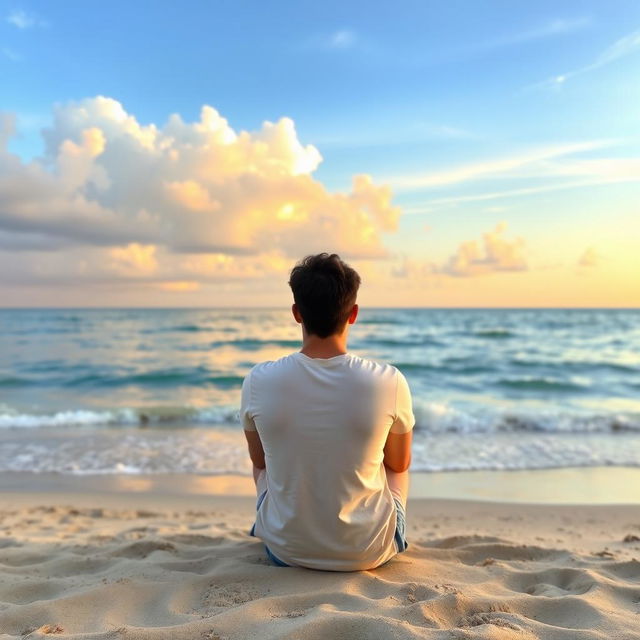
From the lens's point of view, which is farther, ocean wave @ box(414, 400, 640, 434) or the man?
ocean wave @ box(414, 400, 640, 434)

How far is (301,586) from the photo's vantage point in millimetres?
2637

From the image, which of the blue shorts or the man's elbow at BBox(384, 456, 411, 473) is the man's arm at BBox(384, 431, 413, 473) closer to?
the man's elbow at BBox(384, 456, 411, 473)

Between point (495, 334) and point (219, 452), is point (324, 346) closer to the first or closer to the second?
point (219, 452)

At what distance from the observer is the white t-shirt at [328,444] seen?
8.09 feet

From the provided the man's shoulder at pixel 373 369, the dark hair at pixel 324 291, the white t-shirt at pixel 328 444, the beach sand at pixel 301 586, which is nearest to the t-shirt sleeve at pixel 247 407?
the white t-shirt at pixel 328 444

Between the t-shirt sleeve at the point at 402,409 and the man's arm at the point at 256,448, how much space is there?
70cm

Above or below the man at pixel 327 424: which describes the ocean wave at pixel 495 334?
below

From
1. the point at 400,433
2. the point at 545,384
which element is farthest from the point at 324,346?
the point at 545,384

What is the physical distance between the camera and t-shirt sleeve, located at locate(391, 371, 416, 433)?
253 centimetres

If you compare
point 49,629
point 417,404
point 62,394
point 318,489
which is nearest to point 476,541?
point 318,489

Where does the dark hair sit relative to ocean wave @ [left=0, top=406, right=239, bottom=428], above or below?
above

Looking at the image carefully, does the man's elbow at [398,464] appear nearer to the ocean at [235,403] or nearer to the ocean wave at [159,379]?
the ocean at [235,403]

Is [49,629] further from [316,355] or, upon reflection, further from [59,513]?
[59,513]

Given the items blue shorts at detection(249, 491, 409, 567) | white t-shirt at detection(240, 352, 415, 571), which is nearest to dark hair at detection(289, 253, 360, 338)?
white t-shirt at detection(240, 352, 415, 571)
